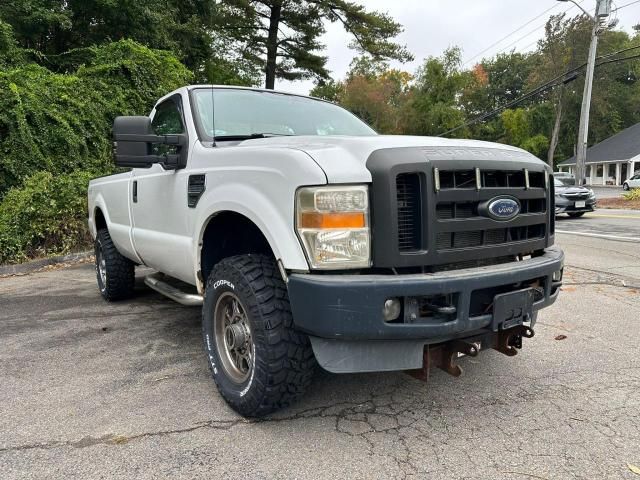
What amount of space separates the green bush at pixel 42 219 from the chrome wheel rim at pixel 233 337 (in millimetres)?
6449

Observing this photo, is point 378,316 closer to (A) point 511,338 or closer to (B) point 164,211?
(A) point 511,338

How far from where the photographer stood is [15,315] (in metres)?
4.84

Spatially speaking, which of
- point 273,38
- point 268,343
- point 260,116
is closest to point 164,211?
point 260,116

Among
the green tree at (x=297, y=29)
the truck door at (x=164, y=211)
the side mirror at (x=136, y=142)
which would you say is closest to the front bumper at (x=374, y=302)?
the truck door at (x=164, y=211)

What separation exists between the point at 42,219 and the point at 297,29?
18.3 m

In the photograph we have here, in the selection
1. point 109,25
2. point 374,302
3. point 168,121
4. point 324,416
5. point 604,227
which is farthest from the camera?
point 109,25

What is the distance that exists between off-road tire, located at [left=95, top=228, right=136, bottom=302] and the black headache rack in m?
3.71

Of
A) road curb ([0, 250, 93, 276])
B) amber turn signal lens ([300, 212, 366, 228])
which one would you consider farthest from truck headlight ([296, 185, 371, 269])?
road curb ([0, 250, 93, 276])

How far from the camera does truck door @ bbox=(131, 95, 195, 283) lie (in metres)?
3.30

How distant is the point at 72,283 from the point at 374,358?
17.9 feet

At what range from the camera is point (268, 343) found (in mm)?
2385

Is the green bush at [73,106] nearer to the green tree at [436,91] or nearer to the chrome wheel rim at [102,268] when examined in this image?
the chrome wheel rim at [102,268]

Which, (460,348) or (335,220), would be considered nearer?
(335,220)

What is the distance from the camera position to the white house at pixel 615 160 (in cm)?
4306
